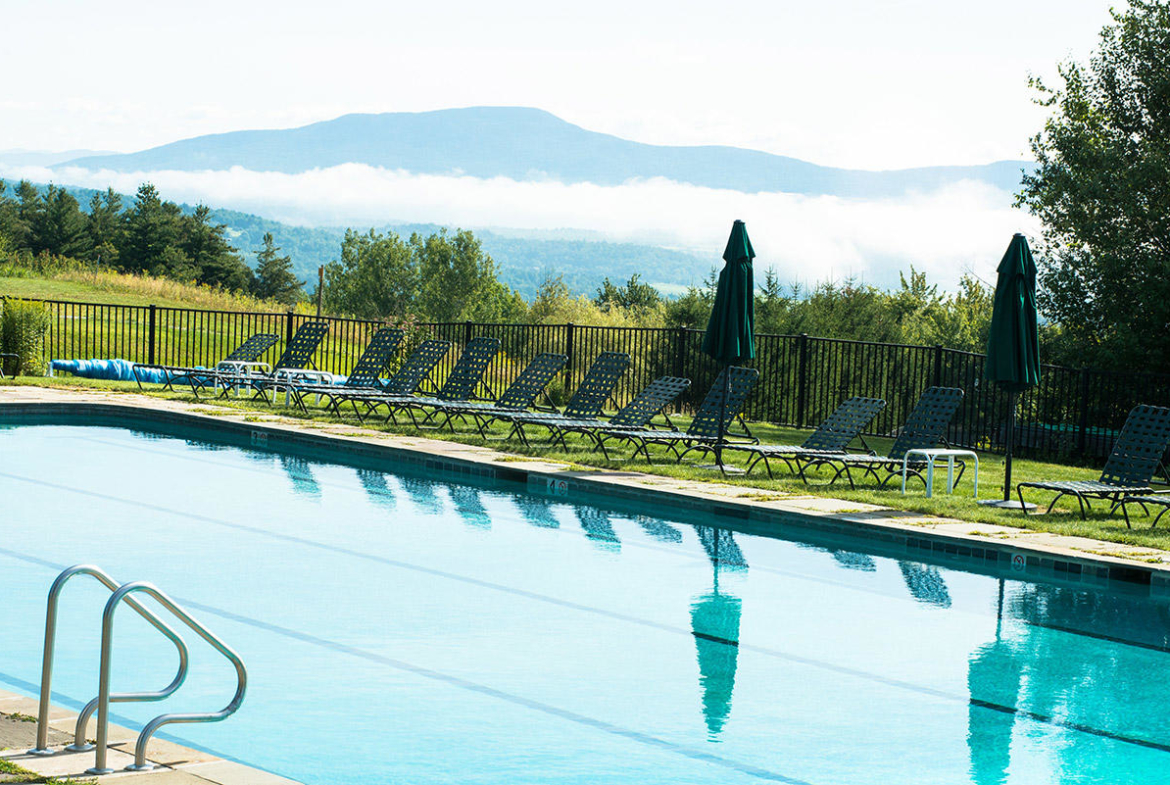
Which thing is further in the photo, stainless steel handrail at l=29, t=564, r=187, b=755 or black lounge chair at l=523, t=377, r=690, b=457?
black lounge chair at l=523, t=377, r=690, b=457

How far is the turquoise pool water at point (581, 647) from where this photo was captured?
5133 mm

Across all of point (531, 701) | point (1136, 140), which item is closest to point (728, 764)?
point (531, 701)

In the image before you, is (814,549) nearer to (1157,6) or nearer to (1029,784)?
(1029,784)

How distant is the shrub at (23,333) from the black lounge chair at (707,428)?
9837 mm

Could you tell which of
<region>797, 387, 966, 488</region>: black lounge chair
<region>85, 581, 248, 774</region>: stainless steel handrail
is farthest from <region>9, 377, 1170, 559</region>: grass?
<region>85, 581, 248, 774</region>: stainless steel handrail

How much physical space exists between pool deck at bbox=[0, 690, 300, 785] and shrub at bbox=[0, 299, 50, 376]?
51.7 feet

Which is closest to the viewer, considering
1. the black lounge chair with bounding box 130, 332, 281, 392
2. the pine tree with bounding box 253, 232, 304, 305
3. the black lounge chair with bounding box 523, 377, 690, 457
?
the black lounge chair with bounding box 523, 377, 690, 457

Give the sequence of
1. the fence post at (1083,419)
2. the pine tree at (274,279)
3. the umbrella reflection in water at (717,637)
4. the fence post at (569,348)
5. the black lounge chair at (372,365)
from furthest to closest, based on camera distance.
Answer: the pine tree at (274,279)
the fence post at (569,348)
the black lounge chair at (372,365)
the fence post at (1083,419)
the umbrella reflection in water at (717,637)

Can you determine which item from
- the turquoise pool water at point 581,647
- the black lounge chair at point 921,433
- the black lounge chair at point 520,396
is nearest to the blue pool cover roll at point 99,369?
the black lounge chair at point 520,396

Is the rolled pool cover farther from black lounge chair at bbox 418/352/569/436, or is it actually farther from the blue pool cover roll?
black lounge chair at bbox 418/352/569/436

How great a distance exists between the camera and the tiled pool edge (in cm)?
850

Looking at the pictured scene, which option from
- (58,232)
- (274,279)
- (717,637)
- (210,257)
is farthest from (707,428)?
(274,279)

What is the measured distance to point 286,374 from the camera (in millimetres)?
17188

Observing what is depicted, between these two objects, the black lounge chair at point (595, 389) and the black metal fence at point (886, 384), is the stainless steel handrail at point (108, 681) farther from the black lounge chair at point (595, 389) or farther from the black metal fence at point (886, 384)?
the black metal fence at point (886, 384)
